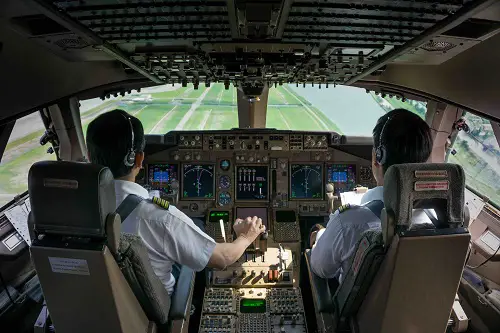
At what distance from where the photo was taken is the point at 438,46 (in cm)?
177

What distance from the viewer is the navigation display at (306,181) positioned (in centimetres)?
356

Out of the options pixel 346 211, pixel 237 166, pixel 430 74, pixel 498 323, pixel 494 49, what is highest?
pixel 494 49

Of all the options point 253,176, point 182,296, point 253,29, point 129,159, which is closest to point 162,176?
point 253,176

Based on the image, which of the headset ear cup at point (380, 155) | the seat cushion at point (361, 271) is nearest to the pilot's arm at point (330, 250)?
the seat cushion at point (361, 271)

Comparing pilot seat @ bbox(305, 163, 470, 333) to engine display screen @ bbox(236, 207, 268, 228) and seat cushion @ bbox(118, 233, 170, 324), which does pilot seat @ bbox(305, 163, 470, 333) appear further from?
engine display screen @ bbox(236, 207, 268, 228)

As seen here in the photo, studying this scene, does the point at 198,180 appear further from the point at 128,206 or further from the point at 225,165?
the point at 128,206

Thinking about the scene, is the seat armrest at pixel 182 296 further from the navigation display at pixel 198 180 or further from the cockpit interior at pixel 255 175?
the navigation display at pixel 198 180

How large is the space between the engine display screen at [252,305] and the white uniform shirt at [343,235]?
0.86 metres

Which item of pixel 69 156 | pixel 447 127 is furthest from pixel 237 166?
pixel 447 127

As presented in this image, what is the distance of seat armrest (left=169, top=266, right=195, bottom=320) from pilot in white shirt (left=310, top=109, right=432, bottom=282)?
654mm

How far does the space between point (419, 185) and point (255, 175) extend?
2207mm

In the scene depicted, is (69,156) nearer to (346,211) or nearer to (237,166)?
(237,166)

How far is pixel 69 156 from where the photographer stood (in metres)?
3.76

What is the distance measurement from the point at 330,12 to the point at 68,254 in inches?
46.9
